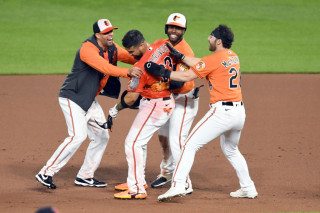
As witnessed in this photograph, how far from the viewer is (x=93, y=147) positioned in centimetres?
880

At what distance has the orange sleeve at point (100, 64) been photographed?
8198 mm

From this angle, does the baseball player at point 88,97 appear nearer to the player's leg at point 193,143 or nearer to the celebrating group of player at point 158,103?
the celebrating group of player at point 158,103

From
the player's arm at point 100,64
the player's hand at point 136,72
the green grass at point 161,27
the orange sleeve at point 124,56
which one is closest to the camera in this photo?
the player's hand at point 136,72

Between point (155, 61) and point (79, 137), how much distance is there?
1403 millimetres

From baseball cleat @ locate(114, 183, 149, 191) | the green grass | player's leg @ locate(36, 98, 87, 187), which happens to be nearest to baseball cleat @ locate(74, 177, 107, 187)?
baseball cleat @ locate(114, 183, 149, 191)

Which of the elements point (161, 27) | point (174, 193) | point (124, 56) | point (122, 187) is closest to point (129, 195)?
point (122, 187)

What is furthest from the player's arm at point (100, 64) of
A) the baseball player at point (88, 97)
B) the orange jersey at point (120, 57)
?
the orange jersey at point (120, 57)

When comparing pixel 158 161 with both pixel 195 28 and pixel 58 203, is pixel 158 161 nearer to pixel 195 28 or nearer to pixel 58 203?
pixel 58 203

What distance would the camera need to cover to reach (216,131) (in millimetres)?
7805

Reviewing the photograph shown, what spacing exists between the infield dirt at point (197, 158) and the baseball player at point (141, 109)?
0.25m

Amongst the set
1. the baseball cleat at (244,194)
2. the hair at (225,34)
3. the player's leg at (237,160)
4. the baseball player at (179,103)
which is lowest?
the baseball cleat at (244,194)

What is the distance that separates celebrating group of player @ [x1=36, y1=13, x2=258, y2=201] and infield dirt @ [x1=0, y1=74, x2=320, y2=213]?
269mm

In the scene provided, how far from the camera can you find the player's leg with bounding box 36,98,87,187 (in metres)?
8.39

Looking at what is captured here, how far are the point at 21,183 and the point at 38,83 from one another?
22.6ft
